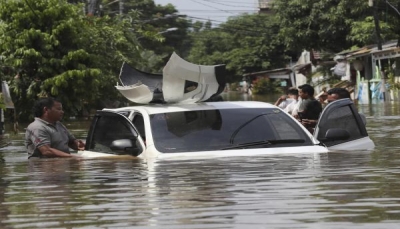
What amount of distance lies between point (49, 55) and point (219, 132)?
1897cm

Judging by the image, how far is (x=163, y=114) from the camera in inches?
400

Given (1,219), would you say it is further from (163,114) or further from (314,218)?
(163,114)

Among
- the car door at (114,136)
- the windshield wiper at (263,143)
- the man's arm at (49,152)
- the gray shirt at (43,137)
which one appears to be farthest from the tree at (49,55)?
the windshield wiper at (263,143)

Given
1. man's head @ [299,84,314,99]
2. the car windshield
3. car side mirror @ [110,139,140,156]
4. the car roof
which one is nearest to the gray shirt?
car side mirror @ [110,139,140,156]

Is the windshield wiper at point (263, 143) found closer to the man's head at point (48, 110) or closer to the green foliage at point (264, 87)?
the man's head at point (48, 110)

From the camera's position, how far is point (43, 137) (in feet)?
35.9

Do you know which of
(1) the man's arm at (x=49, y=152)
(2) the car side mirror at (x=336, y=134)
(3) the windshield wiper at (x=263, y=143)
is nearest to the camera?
(3) the windshield wiper at (x=263, y=143)

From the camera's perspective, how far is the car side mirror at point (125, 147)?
9.91 metres

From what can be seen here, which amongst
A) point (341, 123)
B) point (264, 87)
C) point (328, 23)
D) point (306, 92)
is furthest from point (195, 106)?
point (264, 87)

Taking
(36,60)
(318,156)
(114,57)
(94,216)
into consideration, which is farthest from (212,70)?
(114,57)

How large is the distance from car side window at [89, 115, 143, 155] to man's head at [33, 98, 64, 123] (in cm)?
50

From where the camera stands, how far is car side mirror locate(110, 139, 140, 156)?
991 centimetres

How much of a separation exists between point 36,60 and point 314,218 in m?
23.6

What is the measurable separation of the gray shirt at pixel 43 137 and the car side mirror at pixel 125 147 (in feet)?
3.54
